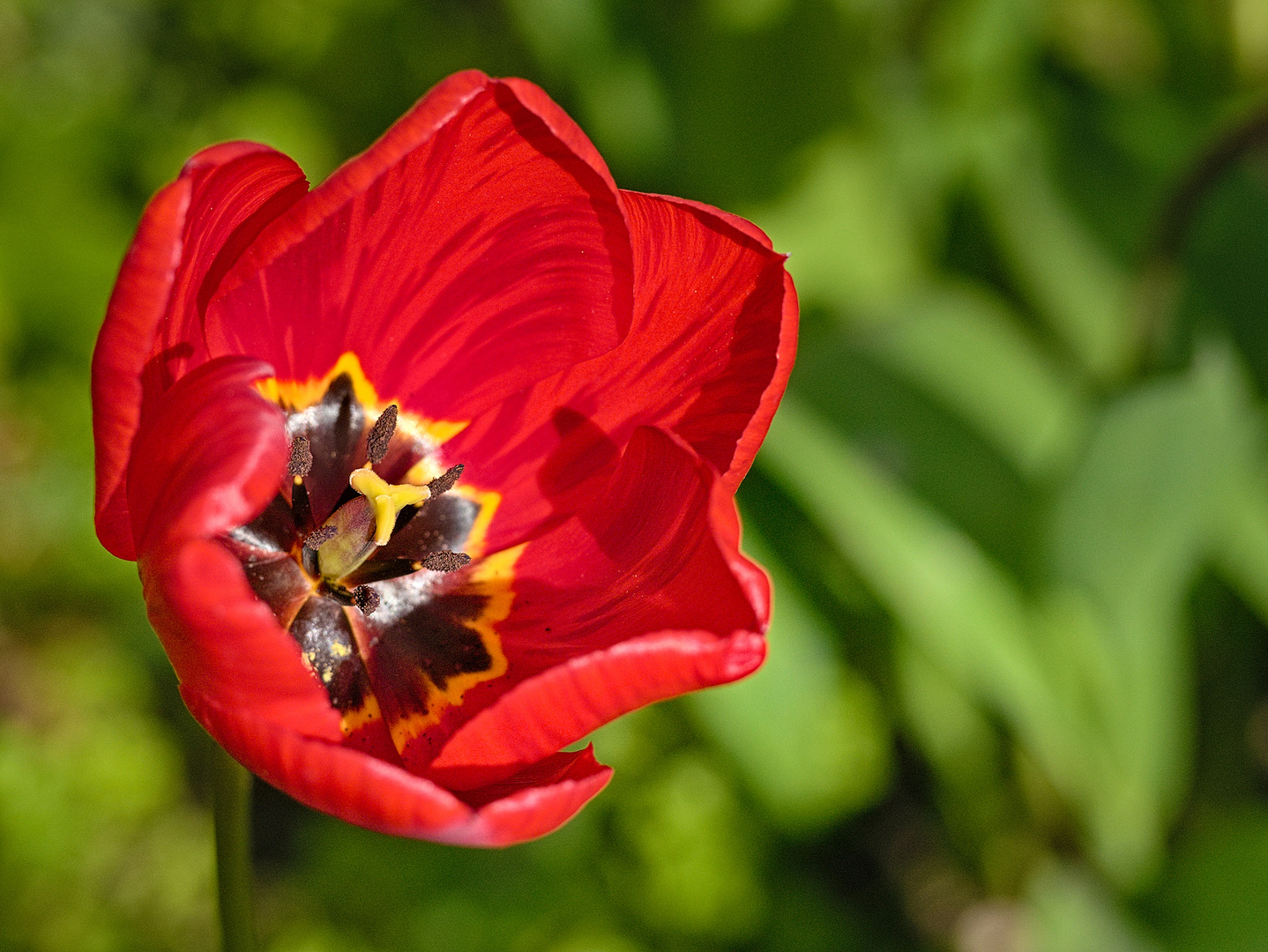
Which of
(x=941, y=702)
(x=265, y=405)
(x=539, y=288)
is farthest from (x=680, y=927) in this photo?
(x=265, y=405)

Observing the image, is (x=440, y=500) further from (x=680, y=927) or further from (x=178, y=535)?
(x=680, y=927)

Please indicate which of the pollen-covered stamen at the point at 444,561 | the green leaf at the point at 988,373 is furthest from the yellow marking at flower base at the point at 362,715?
the green leaf at the point at 988,373

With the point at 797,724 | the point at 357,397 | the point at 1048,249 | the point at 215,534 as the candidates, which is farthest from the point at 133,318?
the point at 1048,249

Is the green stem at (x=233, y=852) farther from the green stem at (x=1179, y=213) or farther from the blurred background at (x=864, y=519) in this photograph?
the green stem at (x=1179, y=213)

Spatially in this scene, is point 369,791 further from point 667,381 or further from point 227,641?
point 667,381

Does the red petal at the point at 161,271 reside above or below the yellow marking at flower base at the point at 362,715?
above

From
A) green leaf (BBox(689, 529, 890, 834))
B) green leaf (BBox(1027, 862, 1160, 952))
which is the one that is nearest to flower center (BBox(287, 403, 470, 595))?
green leaf (BBox(689, 529, 890, 834))

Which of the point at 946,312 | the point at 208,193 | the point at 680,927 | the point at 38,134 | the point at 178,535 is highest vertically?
the point at 208,193
